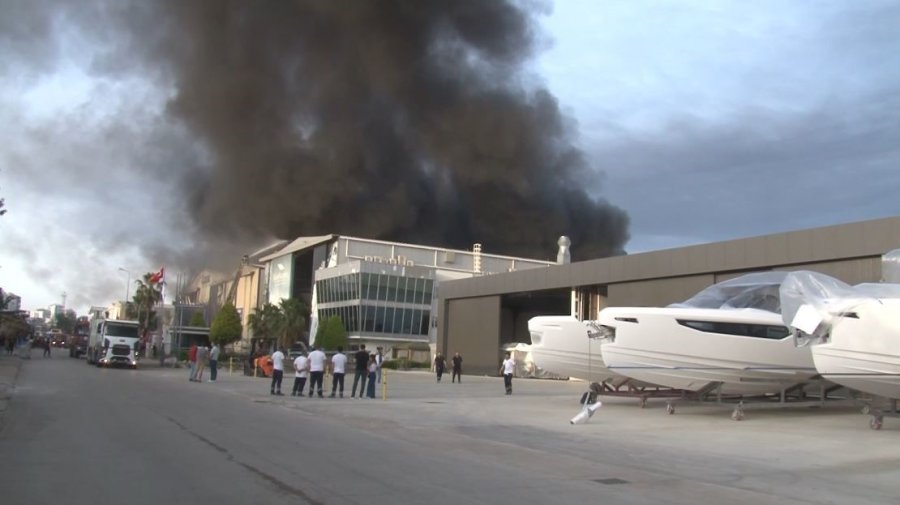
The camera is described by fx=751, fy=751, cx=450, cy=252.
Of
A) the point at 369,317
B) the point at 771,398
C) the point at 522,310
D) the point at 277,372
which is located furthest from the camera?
the point at 369,317

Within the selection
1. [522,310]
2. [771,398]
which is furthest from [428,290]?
[771,398]

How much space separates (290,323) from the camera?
6006cm

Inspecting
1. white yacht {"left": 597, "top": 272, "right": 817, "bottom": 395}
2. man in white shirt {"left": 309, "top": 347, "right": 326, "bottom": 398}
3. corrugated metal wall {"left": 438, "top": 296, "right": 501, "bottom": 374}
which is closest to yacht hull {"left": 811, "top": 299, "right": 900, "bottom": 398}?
white yacht {"left": 597, "top": 272, "right": 817, "bottom": 395}

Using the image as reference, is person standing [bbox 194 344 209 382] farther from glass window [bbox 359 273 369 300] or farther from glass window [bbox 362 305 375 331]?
glass window [bbox 362 305 375 331]

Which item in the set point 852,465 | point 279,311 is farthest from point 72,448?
point 279,311

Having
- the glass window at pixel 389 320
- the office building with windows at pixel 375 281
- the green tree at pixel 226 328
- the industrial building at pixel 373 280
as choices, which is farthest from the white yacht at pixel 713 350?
the green tree at pixel 226 328

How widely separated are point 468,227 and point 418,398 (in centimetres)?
6084

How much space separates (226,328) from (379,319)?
17.3 meters

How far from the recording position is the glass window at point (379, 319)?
61.9 m

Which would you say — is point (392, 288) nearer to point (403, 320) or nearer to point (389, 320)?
point (389, 320)

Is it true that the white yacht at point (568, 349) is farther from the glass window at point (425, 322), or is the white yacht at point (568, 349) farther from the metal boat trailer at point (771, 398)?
the glass window at point (425, 322)

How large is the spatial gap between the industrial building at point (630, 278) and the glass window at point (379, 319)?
1279cm

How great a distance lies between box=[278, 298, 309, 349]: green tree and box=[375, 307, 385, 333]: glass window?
19.4 ft

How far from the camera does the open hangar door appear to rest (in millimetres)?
47750
